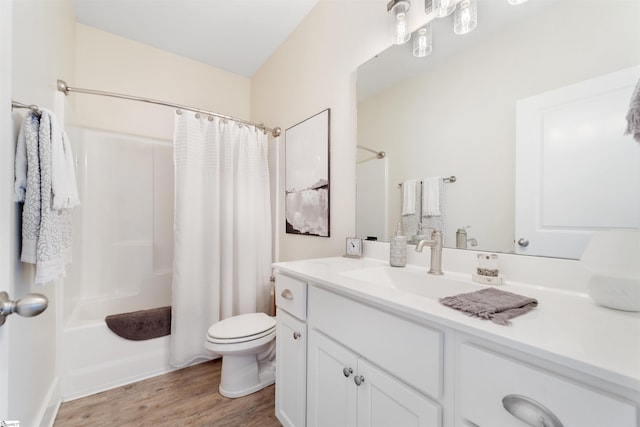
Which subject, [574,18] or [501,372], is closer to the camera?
[501,372]

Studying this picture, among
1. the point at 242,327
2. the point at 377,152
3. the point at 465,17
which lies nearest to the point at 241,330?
the point at 242,327

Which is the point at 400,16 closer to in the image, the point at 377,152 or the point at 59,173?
the point at 377,152

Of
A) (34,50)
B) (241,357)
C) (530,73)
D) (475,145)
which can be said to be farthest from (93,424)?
(530,73)

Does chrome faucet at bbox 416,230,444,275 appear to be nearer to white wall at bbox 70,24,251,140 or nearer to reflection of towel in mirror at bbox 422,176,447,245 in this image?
reflection of towel in mirror at bbox 422,176,447,245

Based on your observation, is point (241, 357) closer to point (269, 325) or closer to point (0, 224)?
point (269, 325)

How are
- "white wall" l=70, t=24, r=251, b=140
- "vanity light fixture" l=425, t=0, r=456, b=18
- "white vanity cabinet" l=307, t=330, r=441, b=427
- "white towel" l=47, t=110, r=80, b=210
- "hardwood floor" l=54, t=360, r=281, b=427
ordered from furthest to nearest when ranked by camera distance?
"white wall" l=70, t=24, r=251, b=140 < "hardwood floor" l=54, t=360, r=281, b=427 < "vanity light fixture" l=425, t=0, r=456, b=18 < "white towel" l=47, t=110, r=80, b=210 < "white vanity cabinet" l=307, t=330, r=441, b=427

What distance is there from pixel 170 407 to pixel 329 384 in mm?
1146

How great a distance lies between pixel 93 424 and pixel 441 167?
7.22 ft

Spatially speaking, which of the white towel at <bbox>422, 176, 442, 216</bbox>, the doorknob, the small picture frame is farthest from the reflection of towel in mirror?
the doorknob

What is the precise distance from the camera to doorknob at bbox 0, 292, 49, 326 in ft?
1.62

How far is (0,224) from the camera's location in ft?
→ 1.66

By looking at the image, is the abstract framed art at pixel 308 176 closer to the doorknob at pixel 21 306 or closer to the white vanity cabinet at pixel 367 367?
the white vanity cabinet at pixel 367 367

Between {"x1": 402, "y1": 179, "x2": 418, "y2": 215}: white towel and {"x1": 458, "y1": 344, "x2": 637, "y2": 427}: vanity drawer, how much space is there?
79 cm

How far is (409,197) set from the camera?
1.32m
